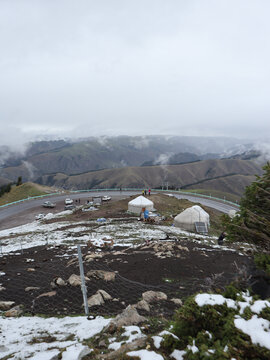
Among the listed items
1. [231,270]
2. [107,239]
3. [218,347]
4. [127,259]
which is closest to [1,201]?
[107,239]

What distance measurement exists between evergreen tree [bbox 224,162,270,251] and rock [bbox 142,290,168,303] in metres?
3.97

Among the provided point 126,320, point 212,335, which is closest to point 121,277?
point 126,320

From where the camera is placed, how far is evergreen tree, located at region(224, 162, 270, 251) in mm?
8617

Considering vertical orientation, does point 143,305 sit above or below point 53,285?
above

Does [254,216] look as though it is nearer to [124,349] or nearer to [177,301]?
[177,301]

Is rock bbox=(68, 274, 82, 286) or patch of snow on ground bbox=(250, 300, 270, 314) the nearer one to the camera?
patch of snow on ground bbox=(250, 300, 270, 314)

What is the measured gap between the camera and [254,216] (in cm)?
930

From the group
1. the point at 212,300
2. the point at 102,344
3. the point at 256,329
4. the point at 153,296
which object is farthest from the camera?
the point at 153,296

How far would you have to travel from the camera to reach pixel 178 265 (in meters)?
12.2

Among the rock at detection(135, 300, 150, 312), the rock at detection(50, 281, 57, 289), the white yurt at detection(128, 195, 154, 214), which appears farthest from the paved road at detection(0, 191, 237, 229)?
the rock at detection(135, 300, 150, 312)

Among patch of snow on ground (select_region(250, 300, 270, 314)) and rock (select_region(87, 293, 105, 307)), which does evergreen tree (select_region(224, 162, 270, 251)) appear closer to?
patch of snow on ground (select_region(250, 300, 270, 314))

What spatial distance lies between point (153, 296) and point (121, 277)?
2555 millimetres

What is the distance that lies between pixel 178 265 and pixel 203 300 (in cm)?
810

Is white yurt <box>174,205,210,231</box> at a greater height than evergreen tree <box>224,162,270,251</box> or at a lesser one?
lesser
